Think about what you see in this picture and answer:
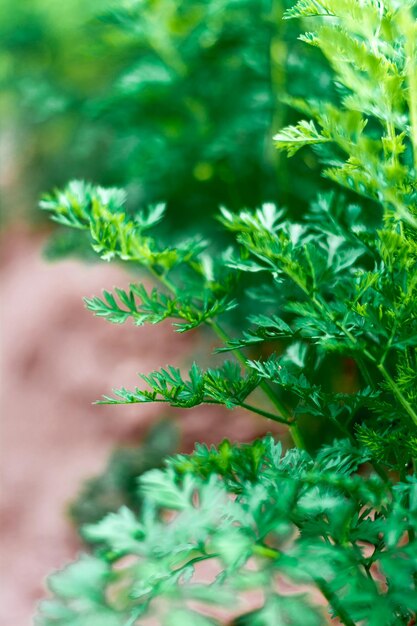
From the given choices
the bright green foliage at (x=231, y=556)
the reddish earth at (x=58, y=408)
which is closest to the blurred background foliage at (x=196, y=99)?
the reddish earth at (x=58, y=408)

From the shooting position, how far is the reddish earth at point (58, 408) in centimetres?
151

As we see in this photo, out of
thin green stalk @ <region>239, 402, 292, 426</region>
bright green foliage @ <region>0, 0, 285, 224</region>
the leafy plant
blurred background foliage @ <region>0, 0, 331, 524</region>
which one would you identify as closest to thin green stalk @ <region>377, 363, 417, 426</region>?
the leafy plant

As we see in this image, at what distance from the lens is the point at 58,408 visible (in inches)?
66.9

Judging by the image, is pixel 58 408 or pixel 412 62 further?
pixel 58 408

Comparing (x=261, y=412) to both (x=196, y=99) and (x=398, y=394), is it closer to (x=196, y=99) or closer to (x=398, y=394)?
(x=398, y=394)

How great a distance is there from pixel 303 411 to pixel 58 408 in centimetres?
101

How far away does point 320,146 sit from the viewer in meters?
0.87

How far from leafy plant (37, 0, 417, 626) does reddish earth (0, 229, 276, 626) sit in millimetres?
667

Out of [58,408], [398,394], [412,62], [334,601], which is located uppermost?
[412,62]

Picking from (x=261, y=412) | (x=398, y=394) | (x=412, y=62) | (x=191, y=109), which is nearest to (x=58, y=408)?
(x=191, y=109)

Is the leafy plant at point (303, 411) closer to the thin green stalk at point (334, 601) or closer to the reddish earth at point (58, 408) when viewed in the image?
the thin green stalk at point (334, 601)

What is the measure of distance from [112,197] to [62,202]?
0.23 feet

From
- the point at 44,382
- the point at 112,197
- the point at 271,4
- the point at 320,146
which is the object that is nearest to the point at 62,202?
the point at 112,197

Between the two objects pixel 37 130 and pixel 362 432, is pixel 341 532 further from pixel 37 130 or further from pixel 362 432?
pixel 37 130
